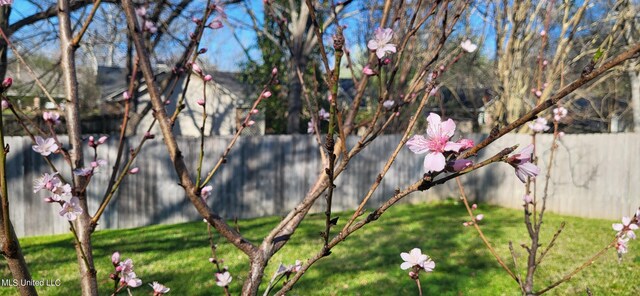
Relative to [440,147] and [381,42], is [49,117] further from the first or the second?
[440,147]

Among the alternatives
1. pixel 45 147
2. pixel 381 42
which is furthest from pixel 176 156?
pixel 381 42

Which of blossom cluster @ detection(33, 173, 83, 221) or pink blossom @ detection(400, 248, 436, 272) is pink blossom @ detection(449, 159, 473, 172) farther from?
blossom cluster @ detection(33, 173, 83, 221)

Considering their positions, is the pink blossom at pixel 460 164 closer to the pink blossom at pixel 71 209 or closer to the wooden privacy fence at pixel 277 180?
the pink blossom at pixel 71 209

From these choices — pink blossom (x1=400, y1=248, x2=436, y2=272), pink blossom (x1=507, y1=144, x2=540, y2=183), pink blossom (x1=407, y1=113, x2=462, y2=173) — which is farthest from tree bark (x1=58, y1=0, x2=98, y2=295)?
pink blossom (x1=507, y1=144, x2=540, y2=183)

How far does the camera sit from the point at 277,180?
24.8 ft

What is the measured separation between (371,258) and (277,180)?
3068 millimetres

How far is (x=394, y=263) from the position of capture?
15.2 ft

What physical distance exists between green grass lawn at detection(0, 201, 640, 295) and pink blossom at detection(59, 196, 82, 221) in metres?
2.74

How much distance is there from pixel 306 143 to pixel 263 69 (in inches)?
278

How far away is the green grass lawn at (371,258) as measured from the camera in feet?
12.9

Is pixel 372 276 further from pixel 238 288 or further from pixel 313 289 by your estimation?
pixel 238 288

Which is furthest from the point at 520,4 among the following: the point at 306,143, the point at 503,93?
the point at 306,143

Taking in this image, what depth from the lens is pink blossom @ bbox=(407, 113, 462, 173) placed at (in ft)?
2.22

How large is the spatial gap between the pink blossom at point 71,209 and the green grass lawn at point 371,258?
2738mm
